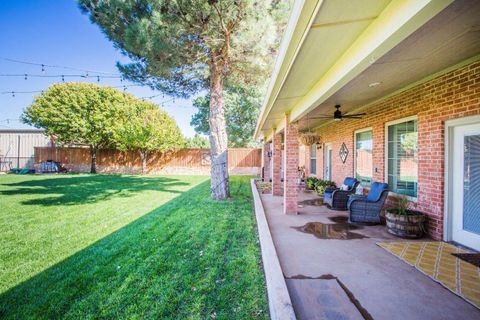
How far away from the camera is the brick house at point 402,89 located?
1954 mm

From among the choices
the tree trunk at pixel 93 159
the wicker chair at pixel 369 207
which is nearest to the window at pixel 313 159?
the wicker chair at pixel 369 207

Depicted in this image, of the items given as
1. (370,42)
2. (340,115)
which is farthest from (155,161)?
(370,42)

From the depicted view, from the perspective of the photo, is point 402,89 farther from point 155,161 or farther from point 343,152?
point 155,161

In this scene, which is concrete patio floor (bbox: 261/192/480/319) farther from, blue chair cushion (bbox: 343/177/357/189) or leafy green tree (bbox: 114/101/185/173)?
leafy green tree (bbox: 114/101/185/173)

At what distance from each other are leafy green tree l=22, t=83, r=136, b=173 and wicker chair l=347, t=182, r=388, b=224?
60.2 ft

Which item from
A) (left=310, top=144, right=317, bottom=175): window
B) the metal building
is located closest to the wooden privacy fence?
the metal building

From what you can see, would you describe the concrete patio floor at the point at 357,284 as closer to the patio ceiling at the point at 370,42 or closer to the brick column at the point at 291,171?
the brick column at the point at 291,171

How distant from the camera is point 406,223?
4074 millimetres

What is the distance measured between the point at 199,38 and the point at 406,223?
7.07m

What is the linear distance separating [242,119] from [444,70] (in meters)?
18.2

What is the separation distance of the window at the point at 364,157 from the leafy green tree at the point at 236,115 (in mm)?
13331

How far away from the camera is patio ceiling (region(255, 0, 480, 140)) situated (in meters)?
1.79

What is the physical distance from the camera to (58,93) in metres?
19.1

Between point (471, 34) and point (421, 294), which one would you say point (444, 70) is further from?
point (421, 294)
